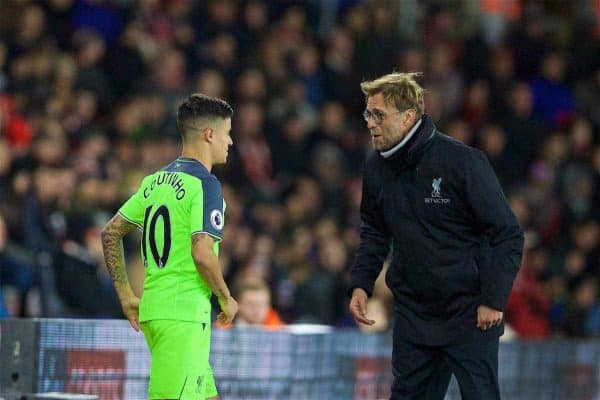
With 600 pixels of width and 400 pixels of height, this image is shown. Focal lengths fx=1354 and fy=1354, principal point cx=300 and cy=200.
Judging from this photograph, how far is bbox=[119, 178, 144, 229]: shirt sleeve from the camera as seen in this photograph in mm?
6281

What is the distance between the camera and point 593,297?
13.8 metres

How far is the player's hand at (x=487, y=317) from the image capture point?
20.5 ft

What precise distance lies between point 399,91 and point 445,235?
2.39ft

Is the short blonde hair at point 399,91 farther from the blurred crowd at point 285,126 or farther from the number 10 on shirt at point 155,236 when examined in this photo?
the blurred crowd at point 285,126

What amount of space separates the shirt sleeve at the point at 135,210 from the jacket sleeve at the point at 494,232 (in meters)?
1.52

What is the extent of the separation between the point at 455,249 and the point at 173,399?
1525 millimetres

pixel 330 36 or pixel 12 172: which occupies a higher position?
pixel 330 36

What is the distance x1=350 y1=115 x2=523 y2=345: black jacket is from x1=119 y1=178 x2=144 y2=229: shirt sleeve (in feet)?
3.94

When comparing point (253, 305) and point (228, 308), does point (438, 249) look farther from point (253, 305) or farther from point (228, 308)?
point (253, 305)

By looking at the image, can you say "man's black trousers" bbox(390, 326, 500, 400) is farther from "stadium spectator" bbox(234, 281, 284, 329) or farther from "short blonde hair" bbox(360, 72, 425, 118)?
"stadium spectator" bbox(234, 281, 284, 329)

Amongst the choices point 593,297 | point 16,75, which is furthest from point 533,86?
point 16,75

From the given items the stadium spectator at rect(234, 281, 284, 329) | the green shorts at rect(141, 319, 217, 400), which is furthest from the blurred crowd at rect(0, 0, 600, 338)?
the green shorts at rect(141, 319, 217, 400)

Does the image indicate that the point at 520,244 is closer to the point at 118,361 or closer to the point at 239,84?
the point at 118,361

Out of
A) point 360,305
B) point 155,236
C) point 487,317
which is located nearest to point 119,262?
point 155,236
